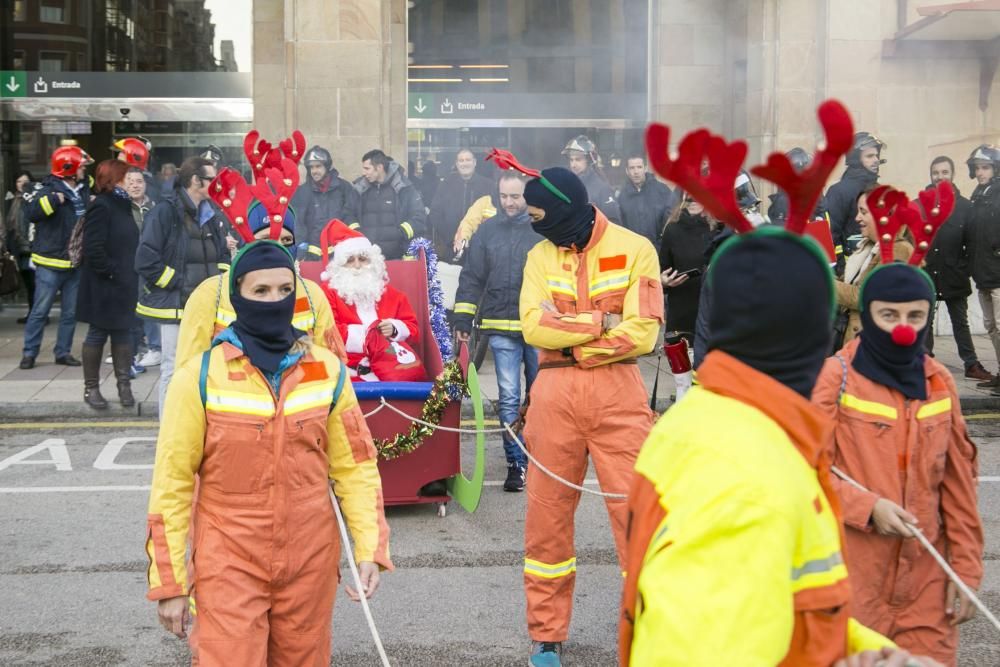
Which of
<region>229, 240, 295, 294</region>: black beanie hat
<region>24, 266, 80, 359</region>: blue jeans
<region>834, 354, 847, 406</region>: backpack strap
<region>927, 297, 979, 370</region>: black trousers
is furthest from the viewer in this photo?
<region>24, 266, 80, 359</region>: blue jeans

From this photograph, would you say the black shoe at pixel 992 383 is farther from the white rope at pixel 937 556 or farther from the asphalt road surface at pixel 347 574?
the white rope at pixel 937 556

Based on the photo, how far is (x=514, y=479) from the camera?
313 inches

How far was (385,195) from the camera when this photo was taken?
38.8ft

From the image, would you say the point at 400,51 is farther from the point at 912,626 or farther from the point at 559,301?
the point at 912,626

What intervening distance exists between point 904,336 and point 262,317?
186 cm

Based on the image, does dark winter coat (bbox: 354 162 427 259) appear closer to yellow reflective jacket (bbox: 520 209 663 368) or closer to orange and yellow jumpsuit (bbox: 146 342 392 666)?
yellow reflective jacket (bbox: 520 209 663 368)

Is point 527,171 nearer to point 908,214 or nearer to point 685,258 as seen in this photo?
point 908,214

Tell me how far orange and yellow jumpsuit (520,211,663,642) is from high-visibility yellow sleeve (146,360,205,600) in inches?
74.8

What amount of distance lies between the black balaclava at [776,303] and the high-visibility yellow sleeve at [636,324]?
10.0ft

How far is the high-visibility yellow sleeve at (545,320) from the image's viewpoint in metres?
5.14

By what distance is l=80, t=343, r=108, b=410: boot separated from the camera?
10.1 metres

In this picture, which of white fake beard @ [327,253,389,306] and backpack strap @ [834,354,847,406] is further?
white fake beard @ [327,253,389,306]

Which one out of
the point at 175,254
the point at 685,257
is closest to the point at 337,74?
the point at 175,254

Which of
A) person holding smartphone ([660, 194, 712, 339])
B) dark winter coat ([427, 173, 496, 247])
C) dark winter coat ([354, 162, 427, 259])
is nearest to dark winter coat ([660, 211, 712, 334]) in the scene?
person holding smartphone ([660, 194, 712, 339])
